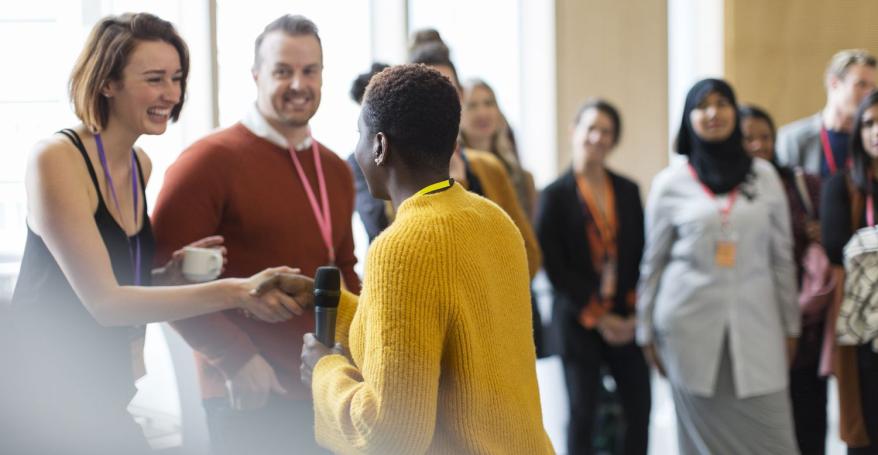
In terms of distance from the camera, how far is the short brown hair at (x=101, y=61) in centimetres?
234

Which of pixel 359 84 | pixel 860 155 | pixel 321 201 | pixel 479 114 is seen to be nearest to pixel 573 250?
pixel 479 114

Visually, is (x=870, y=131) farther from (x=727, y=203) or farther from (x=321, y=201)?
(x=321, y=201)

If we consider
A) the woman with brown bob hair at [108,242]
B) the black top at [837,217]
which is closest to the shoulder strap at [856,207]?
the black top at [837,217]

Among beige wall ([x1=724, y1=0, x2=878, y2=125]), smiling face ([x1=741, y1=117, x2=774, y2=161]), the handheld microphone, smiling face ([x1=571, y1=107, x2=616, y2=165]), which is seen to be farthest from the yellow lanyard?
beige wall ([x1=724, y1=0, x2=878, y2=125])

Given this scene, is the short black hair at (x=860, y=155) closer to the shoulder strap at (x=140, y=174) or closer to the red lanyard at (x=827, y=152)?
the red lanyard at (x=827, y=152)

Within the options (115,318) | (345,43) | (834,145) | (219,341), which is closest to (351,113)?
(345,43)

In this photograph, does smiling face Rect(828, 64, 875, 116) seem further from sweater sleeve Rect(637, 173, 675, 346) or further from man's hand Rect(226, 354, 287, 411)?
man's hand Rect(226, 354, 287, 411)

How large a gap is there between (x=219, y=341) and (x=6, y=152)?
39.5 inches

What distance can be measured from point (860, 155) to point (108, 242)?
114 inches

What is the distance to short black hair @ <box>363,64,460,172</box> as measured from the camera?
188 centimetres

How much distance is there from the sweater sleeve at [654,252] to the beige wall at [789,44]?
2.64 m

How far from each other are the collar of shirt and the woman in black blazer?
7.16 ft

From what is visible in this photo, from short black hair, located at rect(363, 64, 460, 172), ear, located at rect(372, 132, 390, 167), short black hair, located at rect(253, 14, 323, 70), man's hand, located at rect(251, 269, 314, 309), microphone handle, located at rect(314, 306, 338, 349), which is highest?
short black hair, located at rect(253, 14, 323, 70)

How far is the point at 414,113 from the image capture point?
1876 millimetres
